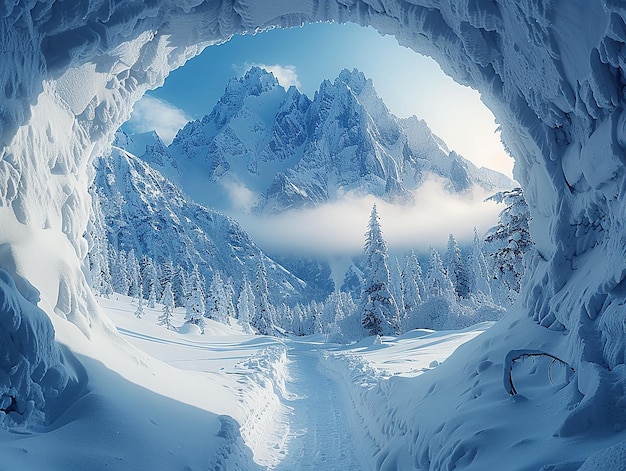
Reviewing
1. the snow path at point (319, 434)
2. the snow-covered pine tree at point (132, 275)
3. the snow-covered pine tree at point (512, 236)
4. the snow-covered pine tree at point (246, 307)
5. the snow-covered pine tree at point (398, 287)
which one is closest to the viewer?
the snow path at point (319, 434)

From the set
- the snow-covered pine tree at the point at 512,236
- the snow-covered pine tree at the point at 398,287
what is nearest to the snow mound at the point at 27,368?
the snow-covered pine tree at the point at 512,236

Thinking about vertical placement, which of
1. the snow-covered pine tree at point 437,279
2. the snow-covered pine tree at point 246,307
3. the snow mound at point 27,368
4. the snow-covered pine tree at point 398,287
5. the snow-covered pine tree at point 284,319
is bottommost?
the snow-covered pine tree at point 284,319

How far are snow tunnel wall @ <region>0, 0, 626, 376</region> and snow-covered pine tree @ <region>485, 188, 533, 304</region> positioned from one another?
10657 millimetres

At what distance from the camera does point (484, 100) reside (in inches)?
324

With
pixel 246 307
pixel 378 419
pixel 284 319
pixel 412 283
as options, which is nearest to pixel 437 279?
pixel 412 283

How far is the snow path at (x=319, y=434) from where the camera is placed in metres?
6.73

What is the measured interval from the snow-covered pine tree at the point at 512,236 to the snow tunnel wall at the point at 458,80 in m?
10.7

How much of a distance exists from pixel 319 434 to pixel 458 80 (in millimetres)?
8018

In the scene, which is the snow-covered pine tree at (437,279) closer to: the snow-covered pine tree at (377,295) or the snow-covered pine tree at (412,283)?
the snow-covered pine tree at (412,283)

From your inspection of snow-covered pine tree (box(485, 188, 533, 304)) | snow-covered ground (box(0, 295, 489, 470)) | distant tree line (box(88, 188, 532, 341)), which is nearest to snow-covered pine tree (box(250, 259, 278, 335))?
distant tree line (box(88, 188, 532, 341))

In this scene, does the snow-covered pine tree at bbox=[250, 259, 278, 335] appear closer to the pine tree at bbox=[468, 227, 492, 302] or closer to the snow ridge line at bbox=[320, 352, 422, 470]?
the pine tree at bbox=[468, 227, 492, 302]

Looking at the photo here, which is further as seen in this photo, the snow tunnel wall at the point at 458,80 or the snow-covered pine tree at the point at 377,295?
the snow-covered pine tree at the point at 377,295

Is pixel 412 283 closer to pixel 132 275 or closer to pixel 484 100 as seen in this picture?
pixel 132 275

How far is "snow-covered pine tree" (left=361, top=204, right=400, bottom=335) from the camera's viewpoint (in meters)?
31.4
